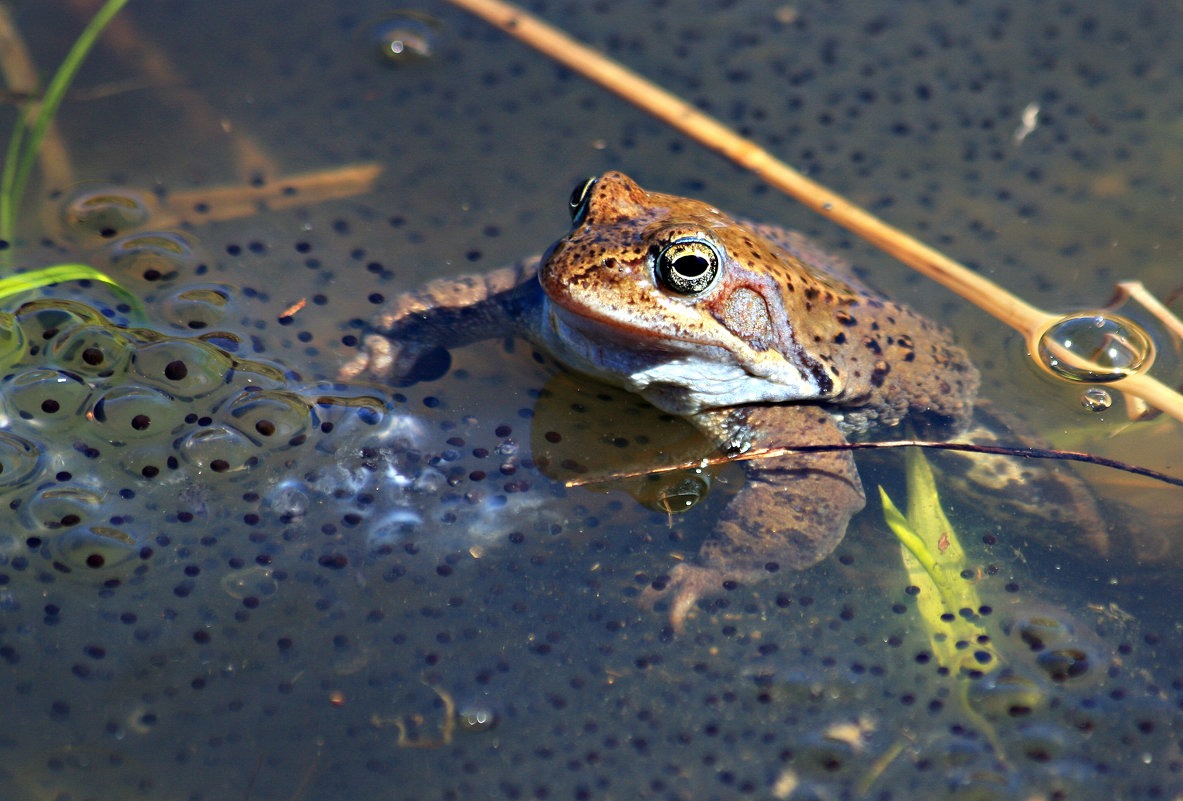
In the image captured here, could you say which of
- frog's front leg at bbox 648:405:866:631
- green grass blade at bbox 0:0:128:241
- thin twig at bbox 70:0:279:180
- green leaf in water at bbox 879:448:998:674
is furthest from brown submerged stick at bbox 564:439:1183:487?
green grass blade at bbox 0:0:128:241

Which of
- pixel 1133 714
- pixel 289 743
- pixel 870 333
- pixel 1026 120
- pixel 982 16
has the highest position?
pixel 982 16

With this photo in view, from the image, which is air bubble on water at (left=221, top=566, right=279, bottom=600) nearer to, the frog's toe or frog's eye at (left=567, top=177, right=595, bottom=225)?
the frog's toe

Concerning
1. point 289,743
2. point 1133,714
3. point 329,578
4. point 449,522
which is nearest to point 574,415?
point 449,522

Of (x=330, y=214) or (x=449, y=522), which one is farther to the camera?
(x=330, y=214)

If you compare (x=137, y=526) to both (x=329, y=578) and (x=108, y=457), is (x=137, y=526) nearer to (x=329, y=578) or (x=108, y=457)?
(x=108, y=457)

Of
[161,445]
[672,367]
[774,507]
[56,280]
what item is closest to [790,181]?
[672,367]

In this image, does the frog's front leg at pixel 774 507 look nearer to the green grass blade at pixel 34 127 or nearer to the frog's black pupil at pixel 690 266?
the frog's black pupil at pixel 690 266
